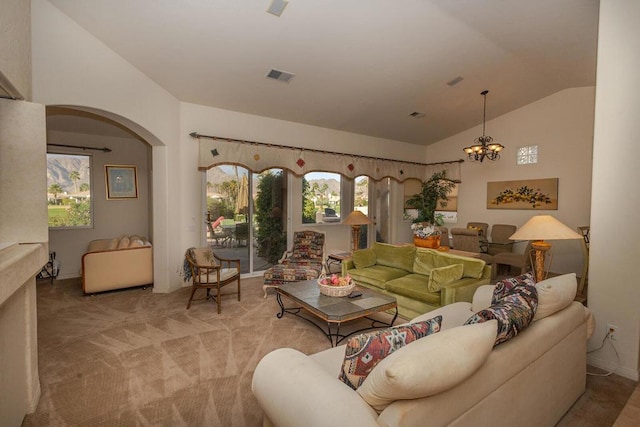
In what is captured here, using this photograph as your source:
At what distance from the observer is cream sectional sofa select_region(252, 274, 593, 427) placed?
1081 mm

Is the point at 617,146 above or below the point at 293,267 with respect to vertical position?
above

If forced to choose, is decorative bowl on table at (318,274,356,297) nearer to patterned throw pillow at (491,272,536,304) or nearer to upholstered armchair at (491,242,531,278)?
patterned throw pillow at (491,272,536,304)

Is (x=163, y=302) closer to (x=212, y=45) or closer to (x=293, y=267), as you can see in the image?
(x=293, y=267)

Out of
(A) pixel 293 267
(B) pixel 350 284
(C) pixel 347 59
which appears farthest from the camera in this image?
(A) pixel 293 267

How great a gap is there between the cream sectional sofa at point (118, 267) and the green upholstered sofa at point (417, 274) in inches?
120

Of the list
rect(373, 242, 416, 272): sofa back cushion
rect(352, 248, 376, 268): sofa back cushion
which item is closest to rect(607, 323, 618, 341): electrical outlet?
rect(373, 242, 416, 272): sofa back cushion

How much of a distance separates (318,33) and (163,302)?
3.91 meters

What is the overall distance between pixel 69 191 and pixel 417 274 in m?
6.02

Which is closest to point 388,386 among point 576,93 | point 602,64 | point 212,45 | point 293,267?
point 602,64

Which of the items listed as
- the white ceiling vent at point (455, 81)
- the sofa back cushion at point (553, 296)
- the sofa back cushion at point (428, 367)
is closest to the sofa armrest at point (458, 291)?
the sofa back cushion at point (553, 296)

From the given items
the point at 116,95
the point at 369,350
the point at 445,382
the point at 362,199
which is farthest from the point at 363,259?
the point at 116,95

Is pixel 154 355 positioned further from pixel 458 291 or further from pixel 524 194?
pixel 524 194

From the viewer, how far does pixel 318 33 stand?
349 cm

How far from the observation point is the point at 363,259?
14.4 feet
